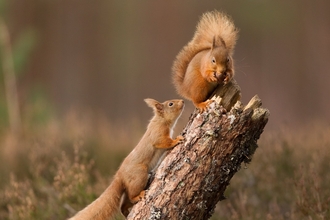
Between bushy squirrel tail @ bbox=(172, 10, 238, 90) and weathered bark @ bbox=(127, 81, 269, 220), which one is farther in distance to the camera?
bushy squirrel tail @ bbox=(172, 10, 238, 90)

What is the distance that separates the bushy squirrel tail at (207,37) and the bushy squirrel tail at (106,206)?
73cm

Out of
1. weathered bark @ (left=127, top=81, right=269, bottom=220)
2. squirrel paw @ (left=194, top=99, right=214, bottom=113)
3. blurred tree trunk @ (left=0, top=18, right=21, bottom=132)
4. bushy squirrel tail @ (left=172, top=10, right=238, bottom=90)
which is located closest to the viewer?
weathered bark @ (left=127, top=81, right=269, bottom=220)

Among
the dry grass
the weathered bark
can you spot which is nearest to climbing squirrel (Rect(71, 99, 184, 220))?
the weathered bark

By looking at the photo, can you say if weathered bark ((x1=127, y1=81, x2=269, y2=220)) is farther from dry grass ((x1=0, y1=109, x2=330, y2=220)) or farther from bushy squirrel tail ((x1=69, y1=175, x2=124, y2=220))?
dry grass ((x1=0, y1=109, x2=330, y2=220))

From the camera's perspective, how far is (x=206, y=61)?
324cm

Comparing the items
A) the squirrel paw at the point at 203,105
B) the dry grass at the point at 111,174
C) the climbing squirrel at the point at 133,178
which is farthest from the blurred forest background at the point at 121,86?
the squirrel paw at the point at 203,105

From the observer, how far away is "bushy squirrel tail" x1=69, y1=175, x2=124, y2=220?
3.22 meters

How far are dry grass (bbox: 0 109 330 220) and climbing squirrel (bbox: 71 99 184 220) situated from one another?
0.82 m

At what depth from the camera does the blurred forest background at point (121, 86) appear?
17.7ft

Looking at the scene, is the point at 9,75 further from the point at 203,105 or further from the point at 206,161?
the point at 206,161

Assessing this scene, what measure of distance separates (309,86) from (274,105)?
0.64 meters

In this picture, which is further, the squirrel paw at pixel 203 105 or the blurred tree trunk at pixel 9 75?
the blurred tree trunk at pixel 9 75

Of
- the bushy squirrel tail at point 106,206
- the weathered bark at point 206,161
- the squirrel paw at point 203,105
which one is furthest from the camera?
the bushy squirrel tail at point 106,206

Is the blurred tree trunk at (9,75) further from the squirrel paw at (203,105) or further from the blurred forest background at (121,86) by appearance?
the squirrel paw at (203,105)
